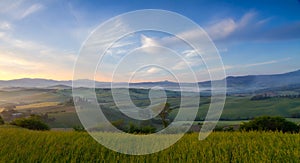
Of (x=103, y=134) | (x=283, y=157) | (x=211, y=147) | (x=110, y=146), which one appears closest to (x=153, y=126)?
(x=103, y=134)

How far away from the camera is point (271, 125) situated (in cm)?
688

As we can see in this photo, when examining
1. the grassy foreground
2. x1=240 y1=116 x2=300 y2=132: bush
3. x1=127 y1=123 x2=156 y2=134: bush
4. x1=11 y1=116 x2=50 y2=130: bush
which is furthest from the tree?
x1=11 y1=116 x2=50 y2=130: bush

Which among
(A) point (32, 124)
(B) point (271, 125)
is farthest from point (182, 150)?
(A) point (32, 124)

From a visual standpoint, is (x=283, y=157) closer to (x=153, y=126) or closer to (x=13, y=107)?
(x=153, y=126)

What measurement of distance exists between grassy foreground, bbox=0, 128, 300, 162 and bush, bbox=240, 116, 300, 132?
1.23 metres

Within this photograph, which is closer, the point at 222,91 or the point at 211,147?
the point at 211,147

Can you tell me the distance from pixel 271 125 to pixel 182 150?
3.22 meters

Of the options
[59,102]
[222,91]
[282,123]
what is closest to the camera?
[222,91]

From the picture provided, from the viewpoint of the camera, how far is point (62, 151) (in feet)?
16.5

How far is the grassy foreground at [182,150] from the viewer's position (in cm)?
436

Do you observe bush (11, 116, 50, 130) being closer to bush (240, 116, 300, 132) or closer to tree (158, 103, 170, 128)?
tree (158, 103, 170, 128)

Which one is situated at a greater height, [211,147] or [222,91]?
[222,91]

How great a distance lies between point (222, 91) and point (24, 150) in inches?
149

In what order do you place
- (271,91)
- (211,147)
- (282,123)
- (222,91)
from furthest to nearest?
(271,91), (282,123), (222,91), (211,147)
